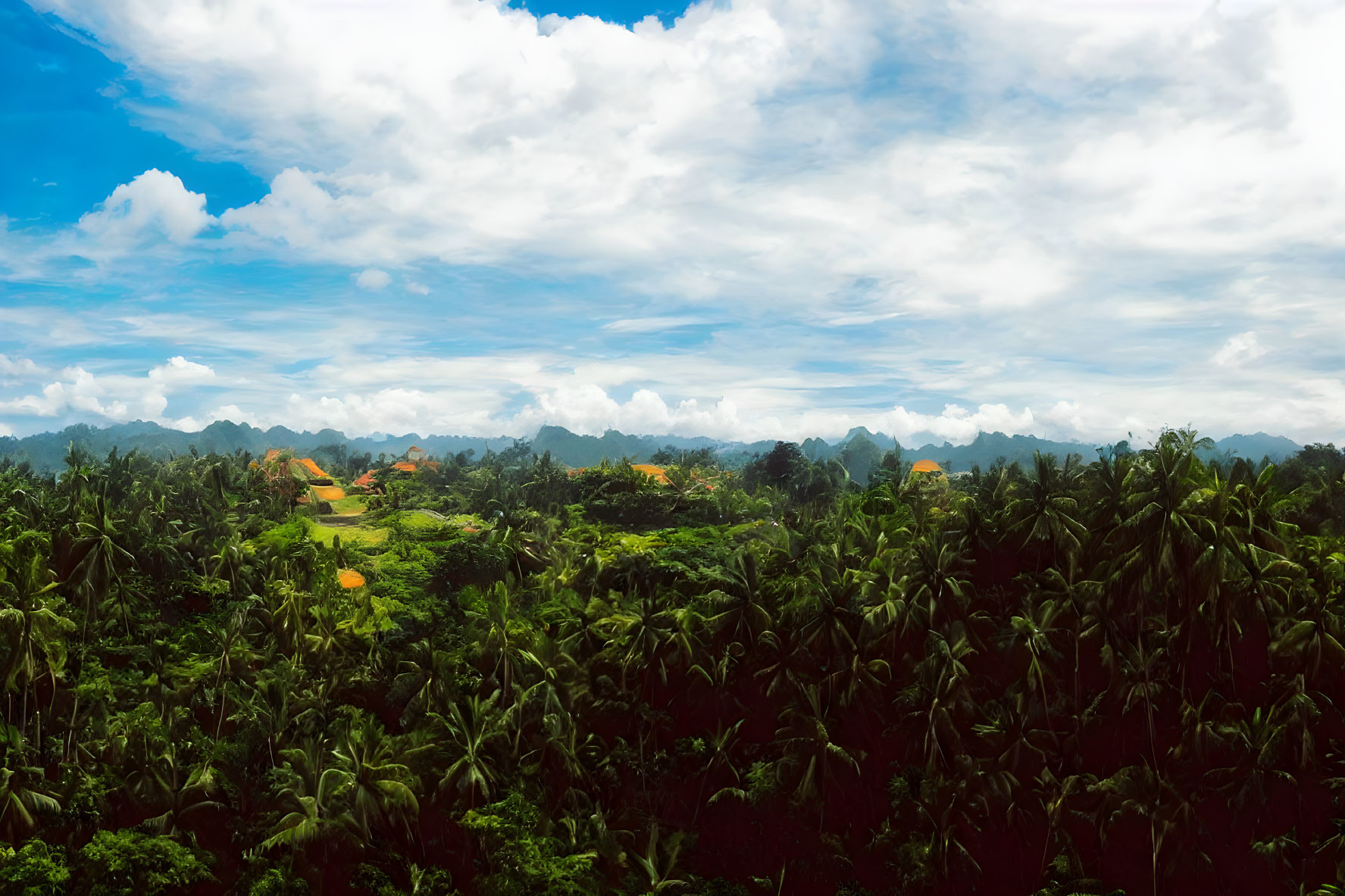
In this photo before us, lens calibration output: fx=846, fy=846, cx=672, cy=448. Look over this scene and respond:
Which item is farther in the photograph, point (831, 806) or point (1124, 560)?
point (831, 806)

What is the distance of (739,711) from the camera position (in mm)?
29953

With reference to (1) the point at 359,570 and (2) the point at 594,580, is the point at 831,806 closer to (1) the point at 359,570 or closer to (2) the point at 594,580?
(2) the point at 594,580

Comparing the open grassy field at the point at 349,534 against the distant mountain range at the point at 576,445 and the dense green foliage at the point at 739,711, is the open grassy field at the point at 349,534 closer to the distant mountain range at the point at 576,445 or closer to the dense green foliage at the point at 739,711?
the dense green foliage at the point at 739,711

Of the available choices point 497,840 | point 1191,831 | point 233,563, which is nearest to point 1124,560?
point 1191,831

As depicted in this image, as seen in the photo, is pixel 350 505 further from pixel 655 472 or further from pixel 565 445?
pixel 565 445

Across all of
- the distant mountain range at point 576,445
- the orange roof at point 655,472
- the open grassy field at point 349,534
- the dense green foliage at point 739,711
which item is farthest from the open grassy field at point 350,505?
the distant mountain range at point 576,445

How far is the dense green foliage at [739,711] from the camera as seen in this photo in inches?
982

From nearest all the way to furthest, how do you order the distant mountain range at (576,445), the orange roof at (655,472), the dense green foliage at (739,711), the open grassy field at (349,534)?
1. the dense green foliage at (739,711)
2. the open grassy field at (349,534)
3. the orange roof at (655,472)
4. the distant mountain range at (576,445)

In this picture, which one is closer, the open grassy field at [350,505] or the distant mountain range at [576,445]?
the open grassy field at [350,505]

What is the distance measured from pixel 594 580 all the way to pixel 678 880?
37.8 feet

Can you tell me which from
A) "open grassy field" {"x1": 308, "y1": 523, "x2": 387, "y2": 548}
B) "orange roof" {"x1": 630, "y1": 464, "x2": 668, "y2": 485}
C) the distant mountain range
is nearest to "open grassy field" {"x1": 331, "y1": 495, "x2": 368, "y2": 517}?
"open grassy field" {"x1": 308, "y1": 523, "x2": 387, "y2": 548}

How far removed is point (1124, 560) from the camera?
85.9 ft

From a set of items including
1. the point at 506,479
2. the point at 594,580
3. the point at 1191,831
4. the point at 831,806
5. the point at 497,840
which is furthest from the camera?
the point at 506,479

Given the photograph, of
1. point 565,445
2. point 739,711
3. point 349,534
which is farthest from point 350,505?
point 565,445
